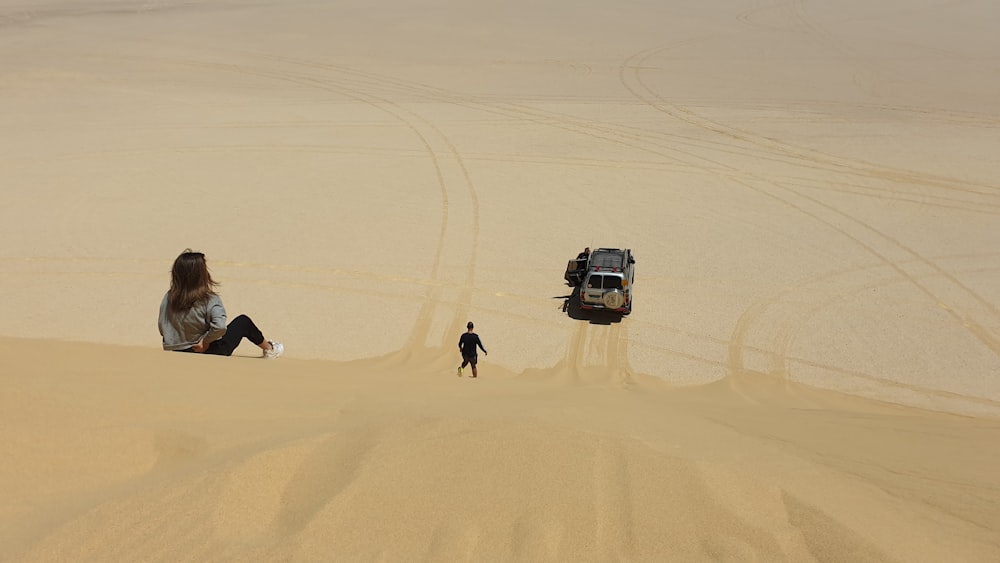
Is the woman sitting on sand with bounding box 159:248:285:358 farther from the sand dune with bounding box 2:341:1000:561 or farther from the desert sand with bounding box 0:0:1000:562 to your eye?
the sand dune with bounding box 2:341:1000:561

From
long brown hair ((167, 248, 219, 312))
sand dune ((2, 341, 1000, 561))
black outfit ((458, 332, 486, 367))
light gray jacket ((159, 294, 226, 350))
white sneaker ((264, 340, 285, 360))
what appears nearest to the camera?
sand dune ((2, 341, 1000, 561))

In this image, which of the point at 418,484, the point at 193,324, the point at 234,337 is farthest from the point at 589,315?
the point at 418,484

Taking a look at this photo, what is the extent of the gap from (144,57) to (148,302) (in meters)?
29.0

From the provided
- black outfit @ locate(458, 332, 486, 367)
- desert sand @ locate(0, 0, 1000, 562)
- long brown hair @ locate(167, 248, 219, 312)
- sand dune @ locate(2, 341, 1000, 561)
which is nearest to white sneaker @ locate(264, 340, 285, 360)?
desert sand @ locate(0, 0, 1000, 562)

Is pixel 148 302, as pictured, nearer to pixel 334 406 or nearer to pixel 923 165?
pixel 334 406

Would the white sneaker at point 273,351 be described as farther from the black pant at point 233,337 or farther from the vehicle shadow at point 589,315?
the vehicle shadow at point 589,315

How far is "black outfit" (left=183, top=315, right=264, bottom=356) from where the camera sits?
8.43 m

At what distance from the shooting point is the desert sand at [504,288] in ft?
14.1

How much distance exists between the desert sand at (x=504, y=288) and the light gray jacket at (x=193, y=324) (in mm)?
726

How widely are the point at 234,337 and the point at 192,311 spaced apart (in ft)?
2.56

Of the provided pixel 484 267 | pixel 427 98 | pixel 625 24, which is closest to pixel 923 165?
pixel 484 267

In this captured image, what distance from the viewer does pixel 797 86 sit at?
34.8 m

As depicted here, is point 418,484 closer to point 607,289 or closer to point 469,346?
point 469,346

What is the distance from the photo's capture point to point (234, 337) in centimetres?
861
